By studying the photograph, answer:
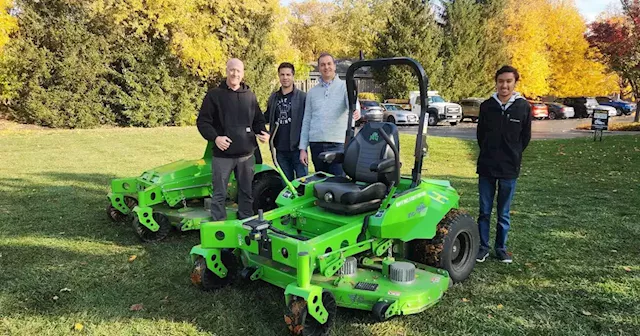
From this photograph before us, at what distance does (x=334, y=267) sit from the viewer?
3814 millimetres

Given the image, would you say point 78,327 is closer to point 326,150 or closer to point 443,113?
point 326,150

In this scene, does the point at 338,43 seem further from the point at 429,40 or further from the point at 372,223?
the point at 372,223

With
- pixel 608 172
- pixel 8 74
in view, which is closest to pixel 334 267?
pixel 608 172

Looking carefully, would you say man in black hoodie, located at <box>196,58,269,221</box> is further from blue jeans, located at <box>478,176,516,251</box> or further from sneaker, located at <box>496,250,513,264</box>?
sneaker, located at <box>496,250,513,264</box>

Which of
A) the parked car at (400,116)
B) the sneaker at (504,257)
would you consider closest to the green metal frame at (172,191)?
the sneaker at (504,257)

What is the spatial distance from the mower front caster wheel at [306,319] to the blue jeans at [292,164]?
9.01 feet

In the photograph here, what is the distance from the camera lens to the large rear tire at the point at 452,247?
175 inches

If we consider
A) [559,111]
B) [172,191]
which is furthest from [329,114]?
[559,111]

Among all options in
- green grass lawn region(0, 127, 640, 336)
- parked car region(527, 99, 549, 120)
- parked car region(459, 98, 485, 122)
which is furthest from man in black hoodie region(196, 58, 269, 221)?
parked car region(527, 99, 549, 120)

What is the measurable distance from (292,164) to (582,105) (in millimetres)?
33731

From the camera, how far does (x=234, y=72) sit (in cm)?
521

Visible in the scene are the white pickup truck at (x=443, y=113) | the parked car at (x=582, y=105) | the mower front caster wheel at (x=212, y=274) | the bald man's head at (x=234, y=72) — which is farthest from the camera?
the parked car at (x=582, y=105)

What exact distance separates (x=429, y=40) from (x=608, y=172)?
81.6 feet

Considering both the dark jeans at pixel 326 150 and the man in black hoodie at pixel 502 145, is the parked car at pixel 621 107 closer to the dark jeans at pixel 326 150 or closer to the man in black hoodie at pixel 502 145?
the man in black hoodie at pixel 502 145
